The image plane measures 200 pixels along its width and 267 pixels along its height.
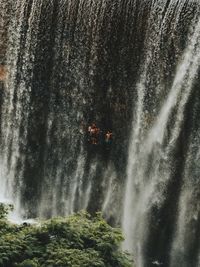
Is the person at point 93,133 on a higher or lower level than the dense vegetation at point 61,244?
higher

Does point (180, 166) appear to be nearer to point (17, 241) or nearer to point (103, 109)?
point (103, 109)

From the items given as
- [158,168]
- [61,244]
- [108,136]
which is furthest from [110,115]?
[61,244]

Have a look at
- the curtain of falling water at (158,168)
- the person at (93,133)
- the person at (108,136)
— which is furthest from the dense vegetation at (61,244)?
the person at (93,133)

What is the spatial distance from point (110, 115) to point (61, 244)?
5444 millimetres

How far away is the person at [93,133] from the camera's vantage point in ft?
43.1

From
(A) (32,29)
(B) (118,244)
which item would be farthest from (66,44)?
(B) (118,244)

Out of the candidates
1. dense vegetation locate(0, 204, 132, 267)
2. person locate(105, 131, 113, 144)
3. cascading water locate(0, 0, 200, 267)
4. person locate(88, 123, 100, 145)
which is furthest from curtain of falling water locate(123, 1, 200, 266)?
dense vegetation locate(0, 204, 132, 267)

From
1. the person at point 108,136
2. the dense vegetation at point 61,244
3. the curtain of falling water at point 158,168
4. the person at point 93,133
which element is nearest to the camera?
the dense vegetation at point 61,244

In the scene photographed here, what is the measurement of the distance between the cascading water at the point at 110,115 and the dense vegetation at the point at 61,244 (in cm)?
424

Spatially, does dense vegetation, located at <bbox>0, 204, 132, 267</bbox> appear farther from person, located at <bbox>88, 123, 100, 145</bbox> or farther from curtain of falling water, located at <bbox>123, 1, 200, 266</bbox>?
person, located at <bbox>88, 123, 100, 145</bbox>

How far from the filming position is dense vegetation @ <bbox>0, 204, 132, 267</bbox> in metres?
7.58

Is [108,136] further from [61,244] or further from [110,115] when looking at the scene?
[61,244]

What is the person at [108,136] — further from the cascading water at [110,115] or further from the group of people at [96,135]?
the cascading water at [110,115]

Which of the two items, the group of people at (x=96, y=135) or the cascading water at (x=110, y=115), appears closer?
the cascading water at (x=110, y=115)
